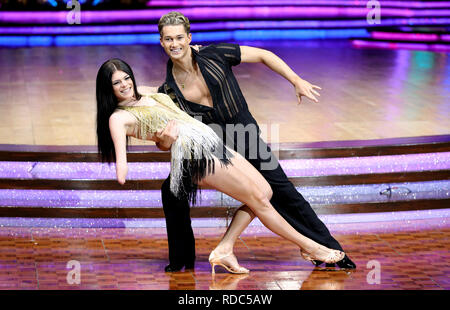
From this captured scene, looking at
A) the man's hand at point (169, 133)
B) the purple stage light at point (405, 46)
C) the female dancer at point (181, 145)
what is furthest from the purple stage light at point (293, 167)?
the purple stage light at point (405, 46)

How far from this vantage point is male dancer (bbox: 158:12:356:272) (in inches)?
132

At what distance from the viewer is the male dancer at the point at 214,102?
11.0ft

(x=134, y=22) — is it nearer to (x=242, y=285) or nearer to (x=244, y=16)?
(x=244, y=16)

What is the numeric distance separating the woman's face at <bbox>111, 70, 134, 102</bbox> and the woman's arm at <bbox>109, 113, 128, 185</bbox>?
0.31 ft

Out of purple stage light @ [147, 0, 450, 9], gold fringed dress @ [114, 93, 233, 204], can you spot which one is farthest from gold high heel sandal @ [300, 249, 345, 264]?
purple stage light @ [147, 0, 450, 9]

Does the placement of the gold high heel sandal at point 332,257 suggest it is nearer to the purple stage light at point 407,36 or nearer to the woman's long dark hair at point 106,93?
the woman's long dark hair at point 106,93

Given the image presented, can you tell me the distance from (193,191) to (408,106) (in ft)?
11.4

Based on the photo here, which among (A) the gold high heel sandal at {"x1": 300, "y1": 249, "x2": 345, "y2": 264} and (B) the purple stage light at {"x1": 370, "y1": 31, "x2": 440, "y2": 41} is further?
(B) the purple stage light at {"x1": 370, "y1": 31, "x2": 440, "y2": 41}

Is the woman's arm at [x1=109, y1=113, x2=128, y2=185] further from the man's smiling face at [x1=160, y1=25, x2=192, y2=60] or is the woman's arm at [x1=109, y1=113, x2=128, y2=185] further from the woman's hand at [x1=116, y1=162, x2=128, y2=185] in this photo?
the man's smiling face at [x1=160, y1=25, x2=192, y2=60]

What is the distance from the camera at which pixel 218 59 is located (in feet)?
11.4

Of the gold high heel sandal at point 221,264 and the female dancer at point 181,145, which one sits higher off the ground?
the female dancer at point 181,145

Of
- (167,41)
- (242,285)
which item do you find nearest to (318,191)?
(242,285)

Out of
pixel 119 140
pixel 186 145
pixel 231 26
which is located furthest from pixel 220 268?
→ pixel 231 26

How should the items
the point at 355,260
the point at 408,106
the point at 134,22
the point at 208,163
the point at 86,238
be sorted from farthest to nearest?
the point at 134,22
the point at 408,106
the point at 86,238
the point at 355,260
the point at 208,163
